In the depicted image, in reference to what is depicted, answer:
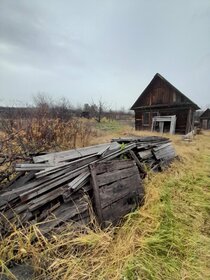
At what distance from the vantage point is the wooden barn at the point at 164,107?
1577cm

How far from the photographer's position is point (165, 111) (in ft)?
55.4

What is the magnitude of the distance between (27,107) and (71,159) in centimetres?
657

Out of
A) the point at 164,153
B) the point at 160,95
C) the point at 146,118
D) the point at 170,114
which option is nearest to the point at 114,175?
the point at 164,153

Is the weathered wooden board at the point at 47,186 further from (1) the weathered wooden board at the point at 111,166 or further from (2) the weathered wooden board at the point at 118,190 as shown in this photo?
(2) the weathered wooden board at the point at 118,190

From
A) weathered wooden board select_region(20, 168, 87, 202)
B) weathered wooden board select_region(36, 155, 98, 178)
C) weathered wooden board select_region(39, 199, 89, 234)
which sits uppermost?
weathered wooden board select_region(36, 155, 98, 178)

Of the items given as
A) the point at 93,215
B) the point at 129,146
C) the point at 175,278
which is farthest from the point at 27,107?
the point at 175,278

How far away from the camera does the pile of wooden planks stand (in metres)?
2.51

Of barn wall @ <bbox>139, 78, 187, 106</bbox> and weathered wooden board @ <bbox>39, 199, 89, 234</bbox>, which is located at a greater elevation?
barn wall @ <bbox>139, 78, 187, 106</bbox>

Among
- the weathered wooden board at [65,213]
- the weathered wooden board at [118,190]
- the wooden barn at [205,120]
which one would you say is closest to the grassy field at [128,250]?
the weathered wooden board at [65,213]

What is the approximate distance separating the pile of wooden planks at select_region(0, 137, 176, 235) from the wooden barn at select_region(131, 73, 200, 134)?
1365 cm

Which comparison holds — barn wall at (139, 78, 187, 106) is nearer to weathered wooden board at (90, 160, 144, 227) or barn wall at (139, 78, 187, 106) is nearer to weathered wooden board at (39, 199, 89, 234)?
weathered wooden board at (90, 160, 144, 227)

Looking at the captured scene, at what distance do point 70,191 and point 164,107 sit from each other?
620 inches

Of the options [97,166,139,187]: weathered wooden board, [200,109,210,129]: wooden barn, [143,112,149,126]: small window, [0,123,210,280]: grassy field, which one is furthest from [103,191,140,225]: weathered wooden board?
[200,109,210,129]: wooden barn

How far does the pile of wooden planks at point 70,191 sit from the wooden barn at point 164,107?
1365 cm
